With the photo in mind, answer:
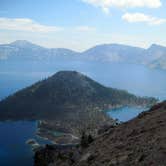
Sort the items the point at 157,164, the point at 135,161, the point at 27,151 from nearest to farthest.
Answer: the point at 157,164 → the point at 135,161 → the point at 27,151

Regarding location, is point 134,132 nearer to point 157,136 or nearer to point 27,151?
point 157,136

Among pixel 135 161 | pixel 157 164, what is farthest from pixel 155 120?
pixel 157 164

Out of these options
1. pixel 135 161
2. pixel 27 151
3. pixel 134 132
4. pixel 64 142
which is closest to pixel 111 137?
pixel 134 132

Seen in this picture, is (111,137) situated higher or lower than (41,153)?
higher

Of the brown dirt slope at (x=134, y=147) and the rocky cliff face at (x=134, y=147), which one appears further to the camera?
the rocky cliff face at (x=134, y=147)

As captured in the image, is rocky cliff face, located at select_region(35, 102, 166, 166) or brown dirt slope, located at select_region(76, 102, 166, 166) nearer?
brown dirt slope, located at select_region(76, 102, 166, 166)

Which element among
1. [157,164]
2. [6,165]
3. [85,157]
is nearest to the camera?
[157,164]

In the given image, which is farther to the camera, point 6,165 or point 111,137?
point 6,165

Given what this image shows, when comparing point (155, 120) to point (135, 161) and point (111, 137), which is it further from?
point (135, 161)

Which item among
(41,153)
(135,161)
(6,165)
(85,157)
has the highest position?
(135,161)

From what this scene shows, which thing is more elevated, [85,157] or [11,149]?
[85,157]
